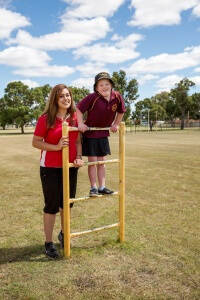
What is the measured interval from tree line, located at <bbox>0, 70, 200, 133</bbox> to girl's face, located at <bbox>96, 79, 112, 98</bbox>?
1640 inches

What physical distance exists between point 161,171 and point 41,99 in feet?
191

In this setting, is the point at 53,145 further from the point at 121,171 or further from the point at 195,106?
the point at 195,106

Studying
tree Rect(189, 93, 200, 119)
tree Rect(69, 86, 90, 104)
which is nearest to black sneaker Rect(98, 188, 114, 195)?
tree Rect(69, 86, 90, 104)

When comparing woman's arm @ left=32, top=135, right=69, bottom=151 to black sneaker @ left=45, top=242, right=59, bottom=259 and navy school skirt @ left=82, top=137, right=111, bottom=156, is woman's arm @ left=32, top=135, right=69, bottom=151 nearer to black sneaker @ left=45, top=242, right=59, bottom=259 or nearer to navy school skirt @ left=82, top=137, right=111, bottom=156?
navy school skirt @ left=82, top=137, right=111, bottom=156

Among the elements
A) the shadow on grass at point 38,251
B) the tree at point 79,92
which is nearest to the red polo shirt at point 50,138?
the shadow on grass at point 38,251

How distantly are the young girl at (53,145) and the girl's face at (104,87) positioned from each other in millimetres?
428

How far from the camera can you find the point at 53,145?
3805 millimetres

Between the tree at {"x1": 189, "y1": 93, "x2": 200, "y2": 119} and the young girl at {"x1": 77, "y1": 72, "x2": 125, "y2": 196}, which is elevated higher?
the tree at {"x1": 189, "y1": 93, "x2": 200, "y2": 119}

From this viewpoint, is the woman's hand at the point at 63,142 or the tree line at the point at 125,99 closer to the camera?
the woman's hand at the point at 63,142

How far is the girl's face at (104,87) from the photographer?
4.14 meters

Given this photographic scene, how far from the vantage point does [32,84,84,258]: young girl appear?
380 cm

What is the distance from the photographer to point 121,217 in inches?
174

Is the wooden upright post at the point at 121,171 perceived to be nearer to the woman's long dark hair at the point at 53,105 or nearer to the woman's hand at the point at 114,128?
the woman's hand at the point at 114,128

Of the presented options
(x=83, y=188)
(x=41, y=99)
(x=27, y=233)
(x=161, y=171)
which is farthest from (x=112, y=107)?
(x=41, y=99)
